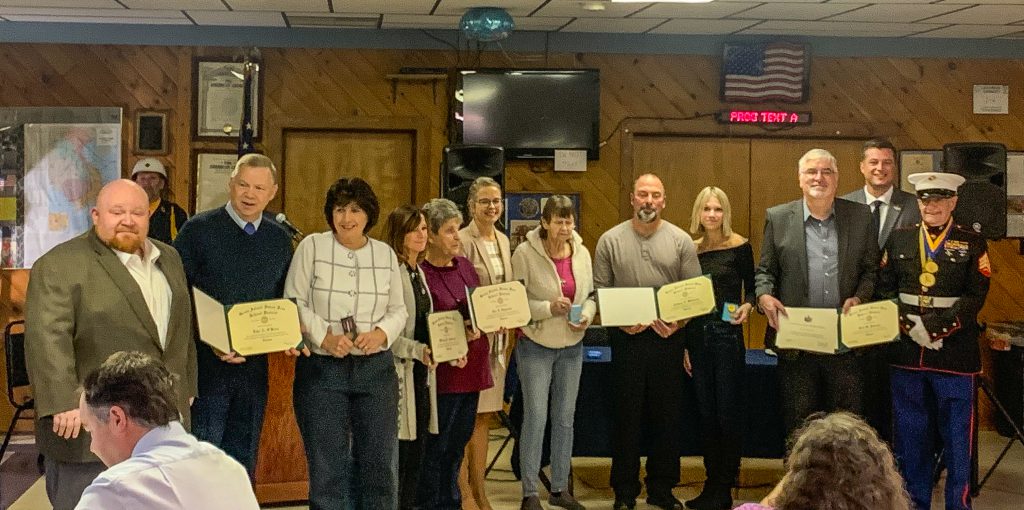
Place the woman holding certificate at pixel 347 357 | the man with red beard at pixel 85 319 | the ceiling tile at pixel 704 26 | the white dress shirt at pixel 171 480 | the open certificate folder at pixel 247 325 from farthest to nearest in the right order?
the ceiling tile at pixel 704 26 < the woman holding certificate at pixel 347 357 < the open certificate folder at pixel 247 325 < the man with red beard at pixel 85 319 < the white dress shirt at pixel 171 480

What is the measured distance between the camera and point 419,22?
6.80 metres

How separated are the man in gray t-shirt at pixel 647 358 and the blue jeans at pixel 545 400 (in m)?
0.25

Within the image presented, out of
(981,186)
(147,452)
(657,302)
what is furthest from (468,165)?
(147,452)

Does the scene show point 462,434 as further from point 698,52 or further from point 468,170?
point 698,52

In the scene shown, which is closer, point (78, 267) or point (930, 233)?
point (78, 267)

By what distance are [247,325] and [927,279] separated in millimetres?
2877

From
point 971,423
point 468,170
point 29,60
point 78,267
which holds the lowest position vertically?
point 971,423

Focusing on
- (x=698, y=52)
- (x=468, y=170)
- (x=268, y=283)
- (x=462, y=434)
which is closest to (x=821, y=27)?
(x=698, y=52)

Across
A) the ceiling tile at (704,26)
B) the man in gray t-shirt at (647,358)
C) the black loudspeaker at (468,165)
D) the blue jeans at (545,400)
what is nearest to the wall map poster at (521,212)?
the black loudspeaker at (468,165)

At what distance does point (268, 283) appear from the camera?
12.8ft

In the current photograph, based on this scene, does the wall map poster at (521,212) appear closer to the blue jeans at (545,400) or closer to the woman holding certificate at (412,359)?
the blue jeans at (545,400)

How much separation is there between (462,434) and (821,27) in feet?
13.4

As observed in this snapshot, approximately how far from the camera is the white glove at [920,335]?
4512mm

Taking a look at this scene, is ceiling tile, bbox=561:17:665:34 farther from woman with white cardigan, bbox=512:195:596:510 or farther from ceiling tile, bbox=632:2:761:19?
woman with white cardigan, bbox=512:195:596:510
